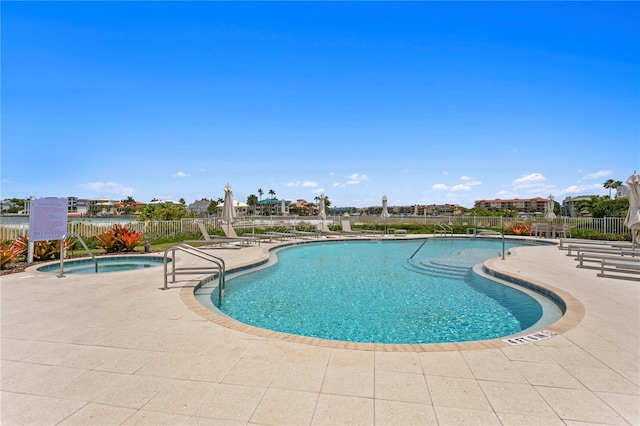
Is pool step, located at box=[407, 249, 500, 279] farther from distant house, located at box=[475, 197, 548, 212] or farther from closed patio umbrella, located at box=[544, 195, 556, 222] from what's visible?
distant house, located at box=[475, 197, 548, 212]

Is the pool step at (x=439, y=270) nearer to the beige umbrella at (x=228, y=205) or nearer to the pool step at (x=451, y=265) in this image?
the pool step at (x=451, y=265)

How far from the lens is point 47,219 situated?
766 cm

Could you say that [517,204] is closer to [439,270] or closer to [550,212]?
[550,212]

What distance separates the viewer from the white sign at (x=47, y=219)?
297 inches

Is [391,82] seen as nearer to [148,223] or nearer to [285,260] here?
[285,260]

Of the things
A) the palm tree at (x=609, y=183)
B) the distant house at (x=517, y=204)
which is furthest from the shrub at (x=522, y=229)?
the distant house at (x=517, y=204)

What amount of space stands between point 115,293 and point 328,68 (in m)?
12.9

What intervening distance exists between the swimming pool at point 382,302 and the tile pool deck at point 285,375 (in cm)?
96

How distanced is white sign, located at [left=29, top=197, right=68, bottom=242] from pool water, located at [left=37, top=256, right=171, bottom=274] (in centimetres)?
138

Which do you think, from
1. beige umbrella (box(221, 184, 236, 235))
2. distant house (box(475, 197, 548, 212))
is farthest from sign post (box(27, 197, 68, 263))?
distant house (box(475, 197, 548, 212))

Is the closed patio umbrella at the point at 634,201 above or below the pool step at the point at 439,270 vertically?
above

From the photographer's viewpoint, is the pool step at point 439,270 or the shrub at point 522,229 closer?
the pool step at point 439,270

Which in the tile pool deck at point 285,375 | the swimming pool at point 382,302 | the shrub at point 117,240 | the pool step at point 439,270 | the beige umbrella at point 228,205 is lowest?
the swimming pool at point 382,302

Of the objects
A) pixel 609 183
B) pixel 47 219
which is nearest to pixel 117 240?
pixel 47 219
